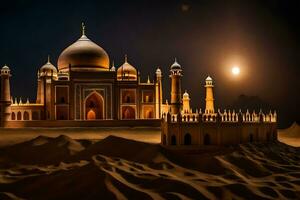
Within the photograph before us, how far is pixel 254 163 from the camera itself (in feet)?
57.2

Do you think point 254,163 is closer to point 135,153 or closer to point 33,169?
point 135,153

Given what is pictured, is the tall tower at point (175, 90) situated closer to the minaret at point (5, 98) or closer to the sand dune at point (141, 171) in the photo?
the sand dune at point (141, 171)

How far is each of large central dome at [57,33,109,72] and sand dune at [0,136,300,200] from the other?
1160cm

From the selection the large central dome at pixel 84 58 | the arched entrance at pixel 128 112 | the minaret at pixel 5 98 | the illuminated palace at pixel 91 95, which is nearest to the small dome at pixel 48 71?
the illuminated palace at pixel 91 95

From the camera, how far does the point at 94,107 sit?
99.9ft

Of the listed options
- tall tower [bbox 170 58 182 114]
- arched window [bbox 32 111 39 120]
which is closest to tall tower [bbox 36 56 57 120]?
arched window [bbox 32 111 39 120]

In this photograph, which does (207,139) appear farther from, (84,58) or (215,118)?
(84,58)

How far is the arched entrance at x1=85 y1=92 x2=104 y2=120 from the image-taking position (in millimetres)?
29844

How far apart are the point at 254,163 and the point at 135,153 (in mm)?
5739

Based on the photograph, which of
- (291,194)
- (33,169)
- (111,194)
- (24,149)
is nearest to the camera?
(111,194)

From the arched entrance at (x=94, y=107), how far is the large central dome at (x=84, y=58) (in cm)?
241

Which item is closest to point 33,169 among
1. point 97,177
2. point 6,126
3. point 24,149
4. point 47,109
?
point 24,149

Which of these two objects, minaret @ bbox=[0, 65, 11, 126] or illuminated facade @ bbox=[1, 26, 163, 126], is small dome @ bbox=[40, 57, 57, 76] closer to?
illuminated facade @ bbox=[1, 26, 163, 126]

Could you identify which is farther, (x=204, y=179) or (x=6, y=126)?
(x=6, y=126)
